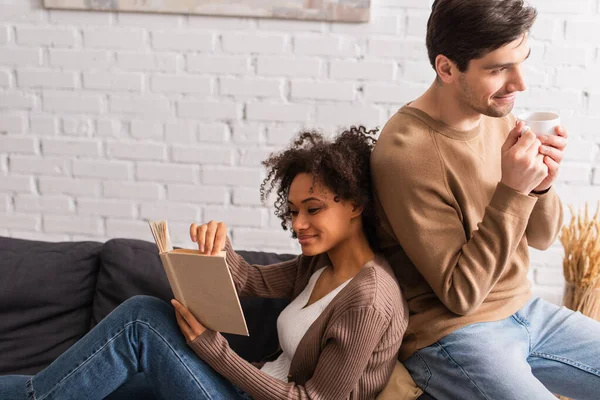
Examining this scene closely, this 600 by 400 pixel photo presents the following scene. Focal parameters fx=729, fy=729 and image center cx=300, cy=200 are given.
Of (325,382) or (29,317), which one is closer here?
(325,382)

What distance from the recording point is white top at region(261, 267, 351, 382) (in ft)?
5.46

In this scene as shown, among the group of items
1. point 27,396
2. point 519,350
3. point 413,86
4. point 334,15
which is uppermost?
point 334,15

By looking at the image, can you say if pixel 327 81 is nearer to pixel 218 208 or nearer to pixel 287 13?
pixel 287 13

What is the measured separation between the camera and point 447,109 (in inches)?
63.8

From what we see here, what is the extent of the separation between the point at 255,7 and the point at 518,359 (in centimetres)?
143

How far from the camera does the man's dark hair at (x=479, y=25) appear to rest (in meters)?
1.47

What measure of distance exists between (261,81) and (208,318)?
44.3 inches

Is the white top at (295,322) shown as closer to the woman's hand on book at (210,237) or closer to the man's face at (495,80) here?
the woman's hand on book at (210,237)

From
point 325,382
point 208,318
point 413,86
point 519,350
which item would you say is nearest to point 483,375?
point 519,350

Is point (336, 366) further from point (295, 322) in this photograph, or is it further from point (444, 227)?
point (444, 227)

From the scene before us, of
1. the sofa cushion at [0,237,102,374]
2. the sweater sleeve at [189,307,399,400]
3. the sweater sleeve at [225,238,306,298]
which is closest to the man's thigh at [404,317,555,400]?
Answer: the sweater sleeve at [189,307,399,400]

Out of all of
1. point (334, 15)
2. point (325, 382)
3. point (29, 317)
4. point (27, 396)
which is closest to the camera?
point (325, 382)

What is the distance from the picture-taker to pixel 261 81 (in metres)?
2.51

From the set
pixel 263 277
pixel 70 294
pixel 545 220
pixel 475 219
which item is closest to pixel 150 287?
pixel 70 294
